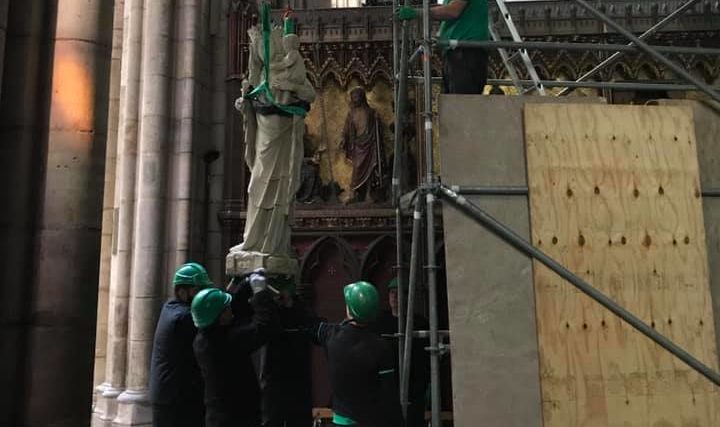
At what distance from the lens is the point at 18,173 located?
4.25 meters

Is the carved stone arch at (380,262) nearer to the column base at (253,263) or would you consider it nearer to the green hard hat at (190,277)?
the column base at (253,263)

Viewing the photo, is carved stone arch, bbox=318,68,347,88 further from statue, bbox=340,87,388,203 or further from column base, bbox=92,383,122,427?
column base, bbox=92,383,122,427

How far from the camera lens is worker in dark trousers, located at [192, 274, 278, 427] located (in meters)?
3.92

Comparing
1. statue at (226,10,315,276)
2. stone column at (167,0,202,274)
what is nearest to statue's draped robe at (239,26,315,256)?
statue at (226,10,315,276)

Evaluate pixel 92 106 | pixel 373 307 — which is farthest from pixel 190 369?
pixel 92 106

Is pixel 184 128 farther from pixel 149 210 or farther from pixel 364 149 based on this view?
pixel 364 149

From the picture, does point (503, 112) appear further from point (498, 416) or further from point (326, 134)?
point (326, 134)

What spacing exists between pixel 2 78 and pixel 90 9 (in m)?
0.80

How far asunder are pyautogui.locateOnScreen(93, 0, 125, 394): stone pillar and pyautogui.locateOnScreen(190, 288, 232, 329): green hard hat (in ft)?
19.1

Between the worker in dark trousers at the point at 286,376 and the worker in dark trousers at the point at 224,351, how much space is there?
2.33 ft

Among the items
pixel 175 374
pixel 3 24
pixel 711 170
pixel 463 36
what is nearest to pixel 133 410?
pixel 175 374

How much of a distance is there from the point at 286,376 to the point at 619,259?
2618mm

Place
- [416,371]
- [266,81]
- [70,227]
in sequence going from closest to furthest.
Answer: [70,227] < [416,371] < [266,81]

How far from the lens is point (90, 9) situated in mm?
4641
